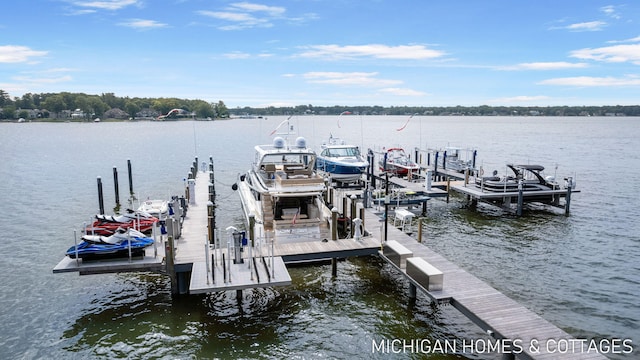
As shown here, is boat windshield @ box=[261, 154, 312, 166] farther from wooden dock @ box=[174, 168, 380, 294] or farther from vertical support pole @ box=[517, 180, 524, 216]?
vertical support pole @ box=[517, 180, 524, 216]

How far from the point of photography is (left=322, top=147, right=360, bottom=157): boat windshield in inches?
1248

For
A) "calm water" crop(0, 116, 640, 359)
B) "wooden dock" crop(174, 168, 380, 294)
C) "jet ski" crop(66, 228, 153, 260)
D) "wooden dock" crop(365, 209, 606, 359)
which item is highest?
"jet ski" crop(66, 228, 153, 260)

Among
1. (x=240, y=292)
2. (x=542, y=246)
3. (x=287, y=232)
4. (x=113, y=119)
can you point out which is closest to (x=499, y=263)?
(x=542, y=246)

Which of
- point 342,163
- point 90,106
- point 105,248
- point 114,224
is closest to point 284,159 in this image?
point 342,163

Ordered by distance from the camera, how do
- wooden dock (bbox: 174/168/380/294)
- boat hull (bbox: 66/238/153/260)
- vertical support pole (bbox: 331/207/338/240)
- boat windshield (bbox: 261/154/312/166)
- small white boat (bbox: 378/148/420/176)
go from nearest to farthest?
wooden dock (bbox: 174/168/380/294) → boat hull (bbox: 66/238/153/260) → vertical support pole (bbox: 331/207/338/240) → boat windshield (bbox: 261/154/312/166) → small white boat (bbox: 378/148/420/176)

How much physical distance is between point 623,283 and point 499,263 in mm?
4056

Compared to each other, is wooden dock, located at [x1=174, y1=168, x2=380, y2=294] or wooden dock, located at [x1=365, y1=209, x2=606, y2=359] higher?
wooden dock, located at [x1=174, y1=168, x2=380, y2=294]

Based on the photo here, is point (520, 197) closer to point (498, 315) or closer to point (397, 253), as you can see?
point (397, 253)

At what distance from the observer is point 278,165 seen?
2148 cm

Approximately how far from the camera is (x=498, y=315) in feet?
34.0

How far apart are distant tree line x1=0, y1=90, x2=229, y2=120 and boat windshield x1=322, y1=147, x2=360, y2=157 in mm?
132588

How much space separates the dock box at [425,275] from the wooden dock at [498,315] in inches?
4.0

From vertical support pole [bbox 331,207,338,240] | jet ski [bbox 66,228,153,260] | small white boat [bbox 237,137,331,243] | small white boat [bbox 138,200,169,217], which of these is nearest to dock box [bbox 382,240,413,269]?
vertical support pole [bbox 331,207,338,240]

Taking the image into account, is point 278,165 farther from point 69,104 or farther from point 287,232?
point 69,104
